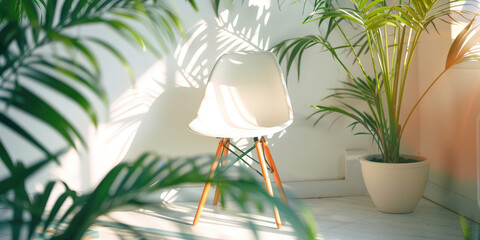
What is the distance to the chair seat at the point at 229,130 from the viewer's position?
7.95ft

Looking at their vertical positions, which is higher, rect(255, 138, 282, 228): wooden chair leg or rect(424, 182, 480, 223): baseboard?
rect(255, 138, 282, 228): wooden chair leg

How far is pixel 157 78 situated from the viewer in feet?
9.86

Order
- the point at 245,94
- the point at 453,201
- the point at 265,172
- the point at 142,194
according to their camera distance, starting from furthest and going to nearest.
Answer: the point at 245,94
the point at 453,201
the point at 265,172
the point at 142,194

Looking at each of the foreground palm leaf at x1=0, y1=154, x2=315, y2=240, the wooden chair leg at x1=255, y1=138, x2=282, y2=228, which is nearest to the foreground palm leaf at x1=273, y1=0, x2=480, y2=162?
the wooden chair leg at x1=255, y1=138, x2=282, y2=228

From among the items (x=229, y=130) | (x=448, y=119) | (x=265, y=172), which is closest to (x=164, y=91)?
(x=229, y=130)

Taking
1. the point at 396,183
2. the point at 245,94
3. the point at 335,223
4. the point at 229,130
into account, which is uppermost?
the point at 245,94

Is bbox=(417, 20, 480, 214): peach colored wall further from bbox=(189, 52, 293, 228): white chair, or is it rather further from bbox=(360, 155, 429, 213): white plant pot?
bbox=(189, 52, 293, 228): white chair

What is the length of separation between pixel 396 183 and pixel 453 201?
0.42 meters

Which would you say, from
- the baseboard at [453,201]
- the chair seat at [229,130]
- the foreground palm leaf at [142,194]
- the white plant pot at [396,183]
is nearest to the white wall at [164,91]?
the chair seat at [229,130]

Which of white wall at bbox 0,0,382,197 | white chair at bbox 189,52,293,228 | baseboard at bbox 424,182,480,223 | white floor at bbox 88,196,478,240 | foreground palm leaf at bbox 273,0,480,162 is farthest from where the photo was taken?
white wall at bbox 0,0,382,197

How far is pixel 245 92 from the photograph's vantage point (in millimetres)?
2863

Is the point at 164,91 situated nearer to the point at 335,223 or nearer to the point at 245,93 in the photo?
the point at 245,93

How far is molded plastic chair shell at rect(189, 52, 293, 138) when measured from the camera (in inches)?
108

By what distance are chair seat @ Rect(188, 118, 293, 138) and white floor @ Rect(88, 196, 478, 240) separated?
0.40m
